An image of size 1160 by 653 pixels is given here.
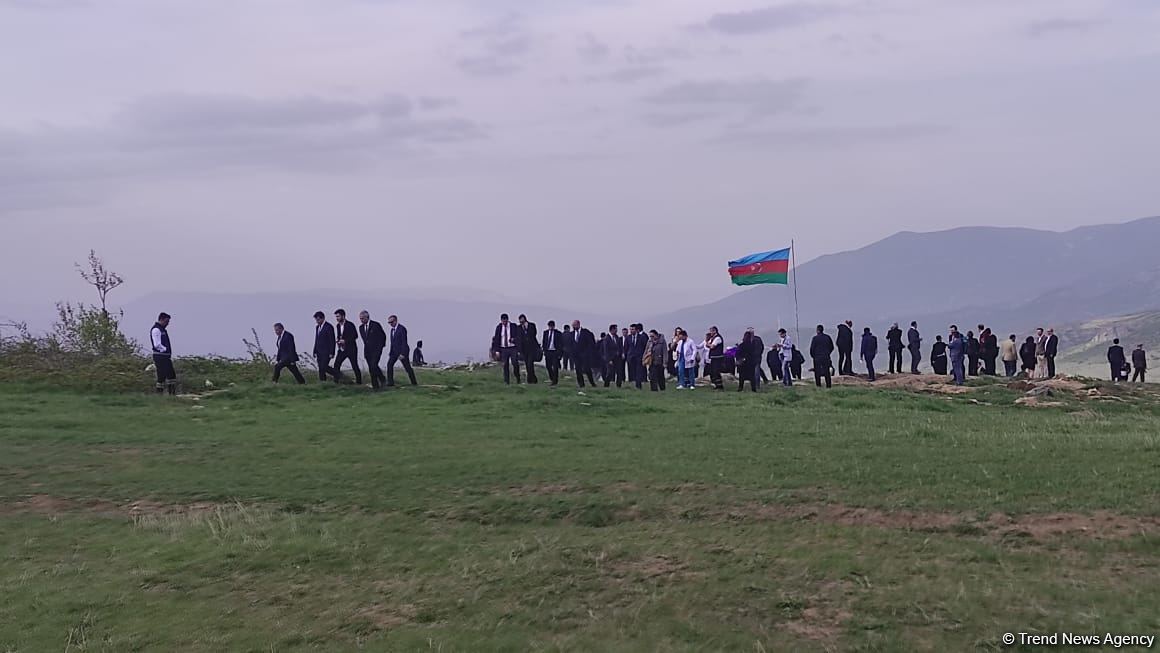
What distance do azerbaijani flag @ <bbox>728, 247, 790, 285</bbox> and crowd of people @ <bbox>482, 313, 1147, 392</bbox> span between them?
2.86 metres

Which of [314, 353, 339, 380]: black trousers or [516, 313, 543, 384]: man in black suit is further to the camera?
[516, 313, 543, 384]: man in black suit

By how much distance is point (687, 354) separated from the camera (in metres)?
28.4

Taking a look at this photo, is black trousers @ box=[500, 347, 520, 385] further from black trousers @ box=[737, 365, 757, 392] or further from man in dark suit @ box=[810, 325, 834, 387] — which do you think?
man in dark suit @ box=[810, 325, 834, 387]

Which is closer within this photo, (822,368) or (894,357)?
(822,368)

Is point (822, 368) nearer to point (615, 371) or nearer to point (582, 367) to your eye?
point (615, 371)

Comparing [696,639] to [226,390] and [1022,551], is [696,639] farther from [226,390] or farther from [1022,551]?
[226,390]

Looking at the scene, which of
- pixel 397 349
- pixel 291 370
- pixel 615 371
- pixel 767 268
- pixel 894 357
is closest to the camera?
pixel 291 370

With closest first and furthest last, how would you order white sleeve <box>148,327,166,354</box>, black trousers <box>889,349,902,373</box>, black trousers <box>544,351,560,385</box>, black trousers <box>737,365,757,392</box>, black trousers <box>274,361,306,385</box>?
white sleeve <box>148,327,166,354</box>
black trousers <box>274,361,306,385</box>
black trousers <box>544,351,560,385</box>
black trousers <box>737,365,757,392</box>
black trousers <box>889,349,902,373</box>

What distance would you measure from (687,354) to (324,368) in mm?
9932

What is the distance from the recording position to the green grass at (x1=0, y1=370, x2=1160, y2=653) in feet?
26.8

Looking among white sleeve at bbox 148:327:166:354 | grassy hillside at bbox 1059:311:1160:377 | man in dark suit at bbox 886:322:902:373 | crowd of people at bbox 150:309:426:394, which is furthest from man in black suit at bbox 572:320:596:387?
grassy hillside at bbox 1059:311:1160:377

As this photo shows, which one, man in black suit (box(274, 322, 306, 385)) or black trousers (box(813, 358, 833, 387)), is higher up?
man in black suit (box(274, 322, 306, 385))

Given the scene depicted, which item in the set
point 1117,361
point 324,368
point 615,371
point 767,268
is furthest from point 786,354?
point 324,368

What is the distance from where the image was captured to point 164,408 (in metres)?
21.8
